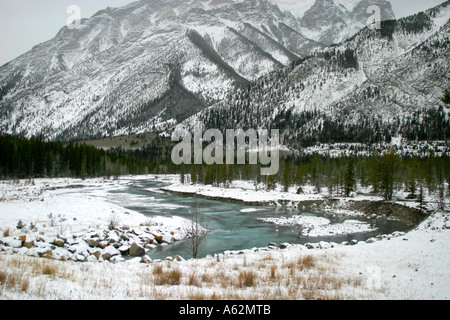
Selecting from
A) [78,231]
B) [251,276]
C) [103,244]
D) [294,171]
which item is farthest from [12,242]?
[294,171]

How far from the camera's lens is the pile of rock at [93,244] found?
1985 centimetres

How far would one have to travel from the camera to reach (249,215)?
52.2 meters

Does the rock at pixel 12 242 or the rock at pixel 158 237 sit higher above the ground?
the rock at pixel 12 242

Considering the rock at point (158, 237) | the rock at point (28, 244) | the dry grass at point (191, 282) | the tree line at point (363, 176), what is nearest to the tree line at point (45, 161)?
the tree line at point (363, 176)

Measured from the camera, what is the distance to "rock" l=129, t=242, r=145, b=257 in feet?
77.6

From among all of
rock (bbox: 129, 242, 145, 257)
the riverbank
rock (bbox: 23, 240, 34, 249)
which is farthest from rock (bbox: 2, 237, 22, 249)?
the riverbank

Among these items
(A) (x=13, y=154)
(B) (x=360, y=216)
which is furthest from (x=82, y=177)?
(B) (x=360, y=216)

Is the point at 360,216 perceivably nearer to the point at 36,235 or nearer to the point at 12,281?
the point at 36,235

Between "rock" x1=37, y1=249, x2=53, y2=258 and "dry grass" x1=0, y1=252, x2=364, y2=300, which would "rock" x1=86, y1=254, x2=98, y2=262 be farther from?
"dry grass" x1=0, y1=252, x2=364, y2=300

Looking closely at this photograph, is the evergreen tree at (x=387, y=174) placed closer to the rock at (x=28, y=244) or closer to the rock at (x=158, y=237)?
the rock at (x=158, y=237)

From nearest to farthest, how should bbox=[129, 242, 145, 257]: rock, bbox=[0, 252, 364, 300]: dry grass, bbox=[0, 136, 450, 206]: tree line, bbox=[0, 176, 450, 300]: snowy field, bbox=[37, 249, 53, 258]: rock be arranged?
1. bbox=[0, 252, 364, 300]: dry grass
2. bbox=[0, 176, 450, 300]: snowy field
3. bbox=[37, 249, 53, 258]: rock
4. bbox=[129, 242, 145, 257]: rock
5. bbox=[0, 136, 450, 206]: tree line
